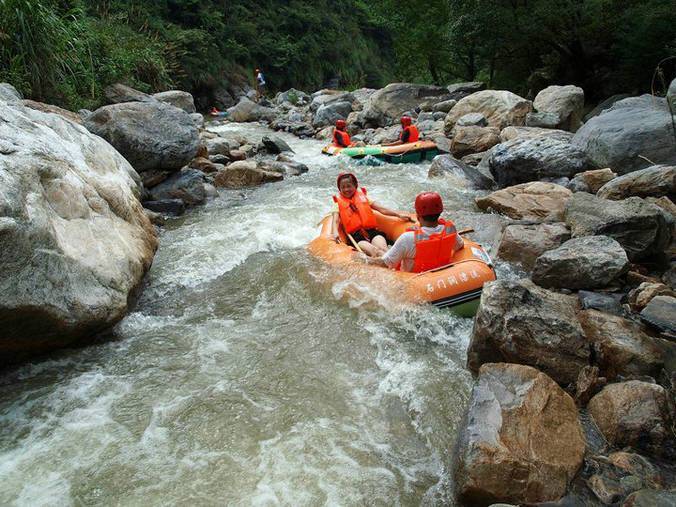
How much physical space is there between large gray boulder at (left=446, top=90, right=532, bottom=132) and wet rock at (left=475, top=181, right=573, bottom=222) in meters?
4.31

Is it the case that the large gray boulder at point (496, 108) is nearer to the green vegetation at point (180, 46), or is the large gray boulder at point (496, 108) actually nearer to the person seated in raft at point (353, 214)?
the person seated in raft at point (353, 214)

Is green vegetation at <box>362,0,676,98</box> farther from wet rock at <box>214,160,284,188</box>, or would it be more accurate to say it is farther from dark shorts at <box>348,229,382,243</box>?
wet rock at <box>214,160,284,188</box>

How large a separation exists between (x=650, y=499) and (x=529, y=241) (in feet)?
10.7

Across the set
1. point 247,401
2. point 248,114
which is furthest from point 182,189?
point 248,114

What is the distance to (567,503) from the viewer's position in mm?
2307

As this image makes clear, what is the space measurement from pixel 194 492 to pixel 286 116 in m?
17.0

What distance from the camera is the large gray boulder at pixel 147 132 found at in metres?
6.98

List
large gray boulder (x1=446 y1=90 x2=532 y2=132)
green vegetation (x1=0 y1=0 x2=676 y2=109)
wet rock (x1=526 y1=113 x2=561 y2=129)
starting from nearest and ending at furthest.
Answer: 1. green vegetation (x1=0 y1=0 x2=676 y2=109)
2. wet rock (x1=526 y1=113 x2=561 y2=129)
3. large gray boulder (x1=446 y1=90 x2=532 y2=132)

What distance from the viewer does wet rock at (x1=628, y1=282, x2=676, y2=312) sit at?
12.4ft

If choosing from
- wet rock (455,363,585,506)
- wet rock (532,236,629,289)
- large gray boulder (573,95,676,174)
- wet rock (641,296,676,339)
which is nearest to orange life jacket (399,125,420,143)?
large gray boulder (573,95,676,174)

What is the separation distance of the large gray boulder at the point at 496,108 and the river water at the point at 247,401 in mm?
7531

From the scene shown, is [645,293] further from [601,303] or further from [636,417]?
[636,417]

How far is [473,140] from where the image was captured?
10.0 m

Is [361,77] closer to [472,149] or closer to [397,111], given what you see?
[397,111]
